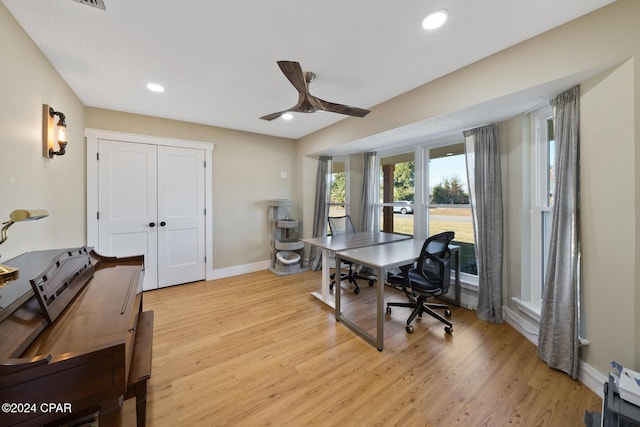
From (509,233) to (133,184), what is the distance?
193 inches

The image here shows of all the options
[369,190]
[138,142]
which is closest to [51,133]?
[138,142]

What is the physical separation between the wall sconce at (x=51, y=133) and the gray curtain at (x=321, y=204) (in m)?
3.36

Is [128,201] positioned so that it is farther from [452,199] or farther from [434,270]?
[452,199]

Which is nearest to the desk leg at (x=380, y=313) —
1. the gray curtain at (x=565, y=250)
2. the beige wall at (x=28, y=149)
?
the gray curtain at (x=565, y=250)

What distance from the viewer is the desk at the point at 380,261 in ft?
7.13

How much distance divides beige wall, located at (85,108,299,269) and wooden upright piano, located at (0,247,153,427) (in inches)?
106

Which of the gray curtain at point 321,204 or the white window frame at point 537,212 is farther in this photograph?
the gray curtain at point 321,204

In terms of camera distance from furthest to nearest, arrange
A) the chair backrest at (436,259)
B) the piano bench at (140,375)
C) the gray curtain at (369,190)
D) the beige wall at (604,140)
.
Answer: the gray curtain at (369,190) < the chair backrest at (436,259) < the beige wall at (604,140) < the piano bench at (140,375)

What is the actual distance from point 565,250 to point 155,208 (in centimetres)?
474

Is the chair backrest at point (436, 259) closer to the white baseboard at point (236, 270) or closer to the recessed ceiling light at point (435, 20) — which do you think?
the recessed ceiling light at point (435, 20)

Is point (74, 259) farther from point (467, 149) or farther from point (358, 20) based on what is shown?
point (467, 149)

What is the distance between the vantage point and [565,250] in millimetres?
1822

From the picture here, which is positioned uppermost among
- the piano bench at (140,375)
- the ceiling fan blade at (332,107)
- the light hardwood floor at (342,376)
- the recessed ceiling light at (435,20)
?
the recessed ceiling light at (435,20)

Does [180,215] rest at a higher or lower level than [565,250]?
higher
